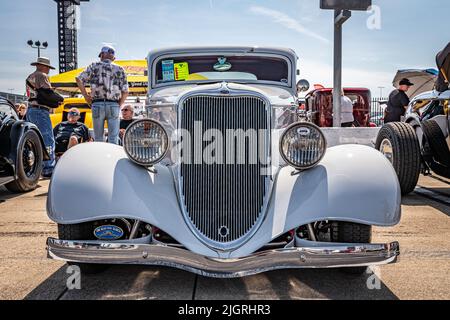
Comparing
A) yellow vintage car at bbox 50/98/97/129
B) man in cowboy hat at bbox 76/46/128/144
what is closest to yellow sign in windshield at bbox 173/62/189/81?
man in cowboy hat at bbox 76/46/128/144

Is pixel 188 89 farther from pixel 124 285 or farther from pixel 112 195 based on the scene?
pixel 124 285

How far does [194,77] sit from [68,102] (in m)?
8.20

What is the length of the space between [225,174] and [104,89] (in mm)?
3199

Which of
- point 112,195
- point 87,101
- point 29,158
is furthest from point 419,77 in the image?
point 112,195

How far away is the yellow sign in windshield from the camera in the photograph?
4.27 m

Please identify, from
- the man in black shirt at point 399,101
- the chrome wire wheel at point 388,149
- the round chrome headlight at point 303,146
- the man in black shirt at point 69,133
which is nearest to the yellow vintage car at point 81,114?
the man in black shirt at point 69,133

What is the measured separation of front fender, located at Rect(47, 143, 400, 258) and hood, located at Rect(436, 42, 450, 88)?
3357 millimetres

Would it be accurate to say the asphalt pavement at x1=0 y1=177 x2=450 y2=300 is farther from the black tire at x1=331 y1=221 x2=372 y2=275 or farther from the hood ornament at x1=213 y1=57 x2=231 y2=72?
the hood ornament at x1=213 y1=57 x2=231 y2=72

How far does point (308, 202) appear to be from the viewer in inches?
97.5

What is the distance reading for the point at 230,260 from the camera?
90.1 inches

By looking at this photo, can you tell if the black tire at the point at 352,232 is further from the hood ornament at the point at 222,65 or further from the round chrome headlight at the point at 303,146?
the hood ornament at the point at 222,65

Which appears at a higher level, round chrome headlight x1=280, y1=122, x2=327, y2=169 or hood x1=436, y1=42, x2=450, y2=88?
hood x1=436, y1=42, x2=450, y2=88
